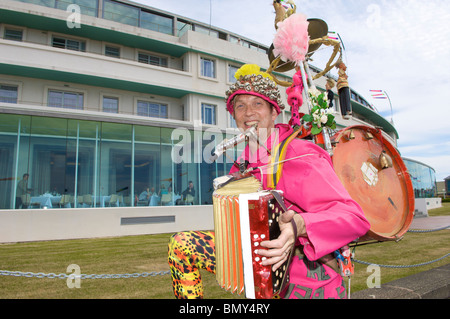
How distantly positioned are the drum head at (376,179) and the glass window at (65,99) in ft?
67.9

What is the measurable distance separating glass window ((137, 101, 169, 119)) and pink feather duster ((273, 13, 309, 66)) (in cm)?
2037

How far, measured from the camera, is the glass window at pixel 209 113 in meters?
21.8

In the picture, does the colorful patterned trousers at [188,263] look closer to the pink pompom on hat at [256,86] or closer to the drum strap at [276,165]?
the drum strap at [276,165]

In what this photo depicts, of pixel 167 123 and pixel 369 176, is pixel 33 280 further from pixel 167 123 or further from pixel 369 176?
pixel 167 123

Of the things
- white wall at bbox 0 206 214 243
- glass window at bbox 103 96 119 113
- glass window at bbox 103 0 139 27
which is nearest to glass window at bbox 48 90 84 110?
glass window at bbox 103 96 119 113

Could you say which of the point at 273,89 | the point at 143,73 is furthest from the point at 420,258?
the point at 143,73

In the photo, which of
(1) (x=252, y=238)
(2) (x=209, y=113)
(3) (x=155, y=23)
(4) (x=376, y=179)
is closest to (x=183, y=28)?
(3) (x=155, y=23)

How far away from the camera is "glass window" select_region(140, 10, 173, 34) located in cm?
2197

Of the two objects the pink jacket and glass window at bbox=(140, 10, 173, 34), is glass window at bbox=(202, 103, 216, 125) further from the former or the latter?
the pink jacket

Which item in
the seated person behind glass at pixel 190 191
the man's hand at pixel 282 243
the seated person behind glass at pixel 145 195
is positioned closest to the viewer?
the man's hand at pixel 282 243

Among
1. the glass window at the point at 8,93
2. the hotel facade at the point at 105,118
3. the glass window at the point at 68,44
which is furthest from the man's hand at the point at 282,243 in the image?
the glass window at the point at 68,44

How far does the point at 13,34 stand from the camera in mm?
18750

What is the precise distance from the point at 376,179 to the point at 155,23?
2370cm

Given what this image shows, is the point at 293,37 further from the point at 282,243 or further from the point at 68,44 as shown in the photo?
the point at 68,44
